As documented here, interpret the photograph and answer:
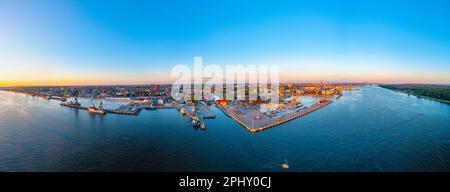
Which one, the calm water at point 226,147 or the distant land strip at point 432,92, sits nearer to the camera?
the calm water at point 226,147

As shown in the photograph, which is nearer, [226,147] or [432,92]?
→ [226,147]

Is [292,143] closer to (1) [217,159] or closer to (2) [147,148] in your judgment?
(1) [217,159]

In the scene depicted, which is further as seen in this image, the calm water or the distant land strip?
the distant land strip

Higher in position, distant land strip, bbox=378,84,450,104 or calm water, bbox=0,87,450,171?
distant land strip, bbox=378,84,450,104

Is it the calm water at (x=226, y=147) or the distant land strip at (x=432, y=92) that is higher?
the distant land strip at (x=432, y=92)
